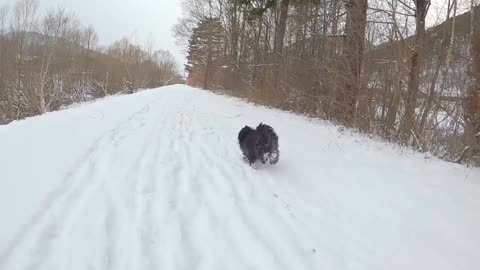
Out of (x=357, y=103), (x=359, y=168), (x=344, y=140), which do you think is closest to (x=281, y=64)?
(x=357, y=103)

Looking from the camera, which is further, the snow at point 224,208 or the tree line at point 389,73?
the tree line at point 389,73

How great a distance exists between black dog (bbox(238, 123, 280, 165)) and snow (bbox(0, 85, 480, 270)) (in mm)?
176

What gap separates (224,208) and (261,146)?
1584 mm

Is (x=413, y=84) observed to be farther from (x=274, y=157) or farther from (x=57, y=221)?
(x=57, y=221)

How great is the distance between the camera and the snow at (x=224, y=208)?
2.44m

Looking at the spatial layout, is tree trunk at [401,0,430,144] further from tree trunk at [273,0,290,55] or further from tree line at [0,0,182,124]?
tree line at [0,0,182,124]

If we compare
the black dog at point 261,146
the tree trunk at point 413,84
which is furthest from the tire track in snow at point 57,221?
the tree trunk at point 413,84

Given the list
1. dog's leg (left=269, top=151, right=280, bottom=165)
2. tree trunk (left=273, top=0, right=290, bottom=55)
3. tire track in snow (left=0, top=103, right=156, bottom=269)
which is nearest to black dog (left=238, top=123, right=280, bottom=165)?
dog's leg (left=269, top=151, right=280, bottom=165)

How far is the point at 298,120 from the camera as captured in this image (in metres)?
9.58

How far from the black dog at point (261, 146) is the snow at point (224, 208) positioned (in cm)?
18

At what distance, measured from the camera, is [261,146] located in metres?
4.62

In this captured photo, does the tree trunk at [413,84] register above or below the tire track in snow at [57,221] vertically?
above

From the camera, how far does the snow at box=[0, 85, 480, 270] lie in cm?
244

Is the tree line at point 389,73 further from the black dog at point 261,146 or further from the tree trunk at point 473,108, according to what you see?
the black dog at point 261,146
